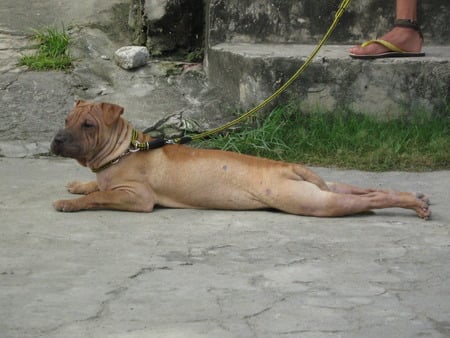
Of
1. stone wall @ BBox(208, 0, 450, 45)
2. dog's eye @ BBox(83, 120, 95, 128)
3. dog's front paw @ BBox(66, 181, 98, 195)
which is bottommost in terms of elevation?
dog's front paw @ BBox(66, 181, 98, 195)

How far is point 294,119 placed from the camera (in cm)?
748

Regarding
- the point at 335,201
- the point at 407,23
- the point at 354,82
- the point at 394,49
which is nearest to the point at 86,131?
the point at 335,201

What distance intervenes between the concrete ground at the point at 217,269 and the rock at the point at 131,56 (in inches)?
63.9

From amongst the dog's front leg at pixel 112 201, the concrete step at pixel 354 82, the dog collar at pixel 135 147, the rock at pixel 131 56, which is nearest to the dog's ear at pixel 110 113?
the dog collar at pixel 135 147

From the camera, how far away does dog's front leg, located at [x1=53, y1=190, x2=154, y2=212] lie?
562 centimetres

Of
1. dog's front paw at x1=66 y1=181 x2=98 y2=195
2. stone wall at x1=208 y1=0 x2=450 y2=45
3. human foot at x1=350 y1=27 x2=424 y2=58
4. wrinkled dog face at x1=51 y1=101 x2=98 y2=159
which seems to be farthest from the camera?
stone wall at x1=208 y1=0 x2=450 y2=45

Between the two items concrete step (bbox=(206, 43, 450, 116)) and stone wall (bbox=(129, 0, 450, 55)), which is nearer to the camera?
concrete step (bbox=(206, 43, 450, 116))

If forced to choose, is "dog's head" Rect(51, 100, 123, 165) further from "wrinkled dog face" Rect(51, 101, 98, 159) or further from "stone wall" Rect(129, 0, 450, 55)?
"stone wall" Rect(129, 0, 450, 55)

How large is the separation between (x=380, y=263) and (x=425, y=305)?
613mm

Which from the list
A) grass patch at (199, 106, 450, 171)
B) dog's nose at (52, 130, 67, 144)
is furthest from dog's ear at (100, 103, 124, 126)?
grass patch at (199, 106, 450, 171)

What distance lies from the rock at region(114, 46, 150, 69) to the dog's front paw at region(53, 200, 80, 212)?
8.88 feet

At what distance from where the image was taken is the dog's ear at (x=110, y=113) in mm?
5785

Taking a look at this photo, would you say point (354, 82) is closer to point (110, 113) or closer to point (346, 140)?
point (346, 140)

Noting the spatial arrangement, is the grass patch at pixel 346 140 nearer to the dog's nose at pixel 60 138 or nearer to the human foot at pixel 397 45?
the human foot at pixel 397 45
